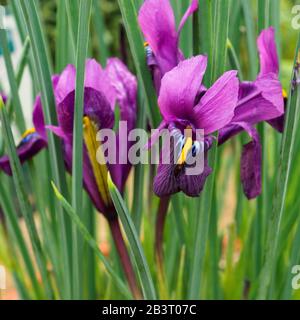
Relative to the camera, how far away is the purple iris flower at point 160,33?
0.42 meters

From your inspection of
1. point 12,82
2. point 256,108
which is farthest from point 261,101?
point 12,82

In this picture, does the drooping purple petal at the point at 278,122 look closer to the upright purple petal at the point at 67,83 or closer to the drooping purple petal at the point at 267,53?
the drooping purple petal at the point at 267,53

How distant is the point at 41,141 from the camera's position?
20.3 inches

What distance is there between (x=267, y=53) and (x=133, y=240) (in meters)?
0.17

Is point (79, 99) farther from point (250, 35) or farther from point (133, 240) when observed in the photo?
point (250, 35)

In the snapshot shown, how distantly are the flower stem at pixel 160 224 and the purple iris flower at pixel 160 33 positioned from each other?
0.11m

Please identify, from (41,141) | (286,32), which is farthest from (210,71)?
(286,32)

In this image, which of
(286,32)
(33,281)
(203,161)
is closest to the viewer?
(203,161)

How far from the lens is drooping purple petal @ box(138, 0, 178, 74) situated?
0.41 metres

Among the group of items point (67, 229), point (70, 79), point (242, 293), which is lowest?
point (242, 293)

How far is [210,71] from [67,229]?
194 mm

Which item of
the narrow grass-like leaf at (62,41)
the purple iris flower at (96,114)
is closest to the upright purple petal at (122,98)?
the purple iris flower at (96,114)
